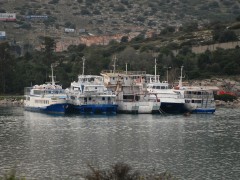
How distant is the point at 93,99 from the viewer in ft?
324

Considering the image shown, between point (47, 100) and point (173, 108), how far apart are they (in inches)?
537

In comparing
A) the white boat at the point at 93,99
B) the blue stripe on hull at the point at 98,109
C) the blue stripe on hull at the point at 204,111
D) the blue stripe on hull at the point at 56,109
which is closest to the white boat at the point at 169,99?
the blue stripe on hull at the point at 204,111

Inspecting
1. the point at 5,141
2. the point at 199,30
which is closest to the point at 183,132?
the point at 5,141

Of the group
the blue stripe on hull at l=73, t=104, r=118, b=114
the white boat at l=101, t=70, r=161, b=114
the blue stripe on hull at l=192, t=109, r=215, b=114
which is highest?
the white boat at l=101, t=70, r=161, b=114

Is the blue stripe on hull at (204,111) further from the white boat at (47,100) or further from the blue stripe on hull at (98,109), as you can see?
the white boat at (47,100)

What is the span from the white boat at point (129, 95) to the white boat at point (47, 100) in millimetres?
5987

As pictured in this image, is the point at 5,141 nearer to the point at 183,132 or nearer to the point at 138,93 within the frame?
the point at 183,132

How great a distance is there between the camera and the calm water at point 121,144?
53.8 m

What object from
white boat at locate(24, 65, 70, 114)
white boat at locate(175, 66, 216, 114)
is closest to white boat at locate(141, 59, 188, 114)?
white boat at locate(175, 66, 216, 114)

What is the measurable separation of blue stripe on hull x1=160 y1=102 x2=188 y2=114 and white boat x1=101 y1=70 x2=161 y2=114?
58.8 inches

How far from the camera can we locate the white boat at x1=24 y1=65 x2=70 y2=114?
98.4 m

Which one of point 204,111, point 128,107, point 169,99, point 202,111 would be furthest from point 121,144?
point 169,99

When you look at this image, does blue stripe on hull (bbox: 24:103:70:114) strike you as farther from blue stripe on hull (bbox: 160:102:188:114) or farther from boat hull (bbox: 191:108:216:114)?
boat hull (bbox: 191:108:216:114)

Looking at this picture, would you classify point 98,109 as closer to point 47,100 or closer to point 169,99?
point 47,100
